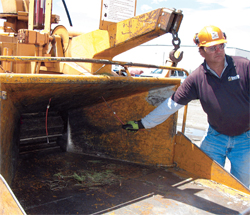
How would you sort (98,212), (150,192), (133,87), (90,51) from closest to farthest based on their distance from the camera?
(98,212) → (150,192) → (90,51) → (133,87)

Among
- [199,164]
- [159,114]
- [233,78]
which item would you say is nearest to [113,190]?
[159,114]

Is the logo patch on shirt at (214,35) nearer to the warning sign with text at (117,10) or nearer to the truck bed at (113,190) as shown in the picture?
the warning sign with text at (117,10)

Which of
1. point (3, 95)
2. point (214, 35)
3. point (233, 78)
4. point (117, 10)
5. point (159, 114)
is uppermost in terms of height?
point (117, 10)

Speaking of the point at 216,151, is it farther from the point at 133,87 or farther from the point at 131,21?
the point at 131,21

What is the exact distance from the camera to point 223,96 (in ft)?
8.07

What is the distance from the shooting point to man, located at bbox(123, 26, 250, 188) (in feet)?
7.95

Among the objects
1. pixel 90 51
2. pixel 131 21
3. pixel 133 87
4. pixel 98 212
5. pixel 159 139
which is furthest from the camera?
pixel 159 139

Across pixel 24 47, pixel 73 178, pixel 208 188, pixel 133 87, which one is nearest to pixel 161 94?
pixel 133 87

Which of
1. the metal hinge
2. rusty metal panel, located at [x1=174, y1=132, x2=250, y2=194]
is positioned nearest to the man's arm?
rusty metal panel, located at [x1=174, y1=132, x2=250, y2=194]

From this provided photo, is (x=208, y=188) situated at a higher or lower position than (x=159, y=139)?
lower

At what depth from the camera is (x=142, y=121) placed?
2.96 m

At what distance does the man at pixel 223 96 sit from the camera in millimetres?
2424

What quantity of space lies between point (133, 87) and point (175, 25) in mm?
973

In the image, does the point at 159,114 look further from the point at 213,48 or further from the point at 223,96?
the point at 213,48
